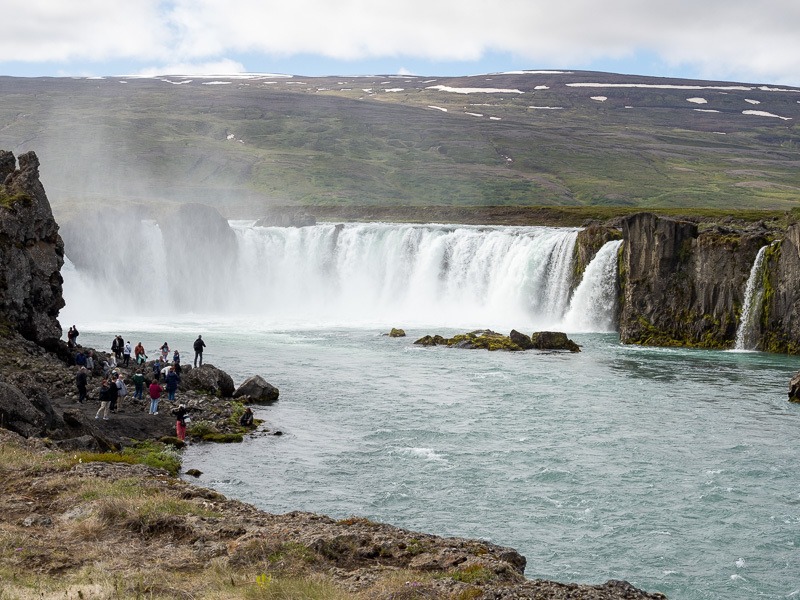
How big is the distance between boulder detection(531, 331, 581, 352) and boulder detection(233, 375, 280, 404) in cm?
2469

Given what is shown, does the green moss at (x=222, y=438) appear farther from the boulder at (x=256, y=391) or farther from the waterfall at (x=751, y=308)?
the waterfall at (x=751, y=308)

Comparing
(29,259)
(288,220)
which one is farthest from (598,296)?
(288,220)

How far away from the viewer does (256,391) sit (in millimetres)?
45562

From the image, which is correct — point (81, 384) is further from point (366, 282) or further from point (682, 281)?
point (366, 282)

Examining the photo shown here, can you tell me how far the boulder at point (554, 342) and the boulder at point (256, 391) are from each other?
24692 mm

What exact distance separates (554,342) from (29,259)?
35.1m

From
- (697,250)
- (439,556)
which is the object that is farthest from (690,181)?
(439,556)

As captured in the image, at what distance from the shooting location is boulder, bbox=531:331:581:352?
63.8 meters

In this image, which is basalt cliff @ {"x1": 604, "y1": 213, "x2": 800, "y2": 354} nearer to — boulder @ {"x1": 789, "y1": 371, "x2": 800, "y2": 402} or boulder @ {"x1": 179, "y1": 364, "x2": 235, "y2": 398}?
boulder @ {"x1": 789, "y1": 371, "x2": 800, "y2": 402}

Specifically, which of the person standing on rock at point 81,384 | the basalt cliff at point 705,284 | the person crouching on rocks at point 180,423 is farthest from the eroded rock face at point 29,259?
the basalt cliff at point 705,284

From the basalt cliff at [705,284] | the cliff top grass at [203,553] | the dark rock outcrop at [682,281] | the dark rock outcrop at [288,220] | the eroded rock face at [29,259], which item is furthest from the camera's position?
the dark rock outcrop at [288,220]

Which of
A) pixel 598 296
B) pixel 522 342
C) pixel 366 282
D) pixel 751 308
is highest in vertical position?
pixel 751 308

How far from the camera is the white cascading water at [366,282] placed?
82.6 m

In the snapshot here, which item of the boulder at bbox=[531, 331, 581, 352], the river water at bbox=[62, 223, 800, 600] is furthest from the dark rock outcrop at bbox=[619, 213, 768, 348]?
the boulder at bbox=[531, 331, 581, 352]
